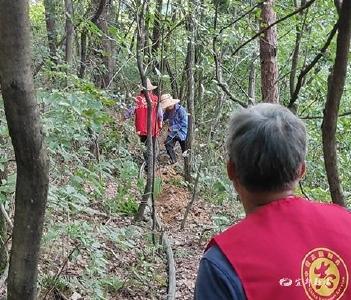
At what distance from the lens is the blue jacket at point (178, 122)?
31.6ft

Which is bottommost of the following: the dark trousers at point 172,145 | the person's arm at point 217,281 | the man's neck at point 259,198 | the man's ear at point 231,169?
the dark trousers at point 172,145

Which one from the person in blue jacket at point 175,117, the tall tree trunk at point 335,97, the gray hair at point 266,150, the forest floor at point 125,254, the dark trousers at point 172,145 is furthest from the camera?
the dark trousers at point 172,145

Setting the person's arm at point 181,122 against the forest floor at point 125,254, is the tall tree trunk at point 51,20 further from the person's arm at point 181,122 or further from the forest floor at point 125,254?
the forest floor at point 125,254

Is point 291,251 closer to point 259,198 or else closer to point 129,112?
point 259,198

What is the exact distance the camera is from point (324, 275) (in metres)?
1.53

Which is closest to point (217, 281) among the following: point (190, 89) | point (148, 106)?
point (148, 106)

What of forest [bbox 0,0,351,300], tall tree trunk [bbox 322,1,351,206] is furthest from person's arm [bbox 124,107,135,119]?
tall tree trunk [bbox 322,1,351,206]

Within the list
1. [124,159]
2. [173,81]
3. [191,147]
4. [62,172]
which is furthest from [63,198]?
[173,81]

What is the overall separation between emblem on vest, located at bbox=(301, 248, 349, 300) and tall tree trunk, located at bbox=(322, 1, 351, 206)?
1175mm

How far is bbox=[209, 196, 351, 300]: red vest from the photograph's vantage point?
1.50m

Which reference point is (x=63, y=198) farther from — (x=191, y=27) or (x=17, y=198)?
(x=191, y=27)

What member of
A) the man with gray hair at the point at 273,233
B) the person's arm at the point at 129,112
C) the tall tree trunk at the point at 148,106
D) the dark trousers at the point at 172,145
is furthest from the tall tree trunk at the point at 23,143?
the dark trousers at the point at 172,145

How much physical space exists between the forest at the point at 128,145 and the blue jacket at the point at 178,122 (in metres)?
0.12

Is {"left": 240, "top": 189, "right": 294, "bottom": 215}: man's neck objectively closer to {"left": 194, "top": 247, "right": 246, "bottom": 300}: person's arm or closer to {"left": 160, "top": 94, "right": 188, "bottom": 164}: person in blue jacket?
{"left": 194, "top": 247, "right": 246, "bottom": 300}: person's arm
